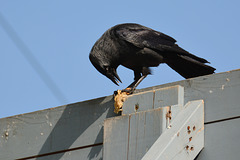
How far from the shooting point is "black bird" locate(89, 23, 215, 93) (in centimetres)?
622

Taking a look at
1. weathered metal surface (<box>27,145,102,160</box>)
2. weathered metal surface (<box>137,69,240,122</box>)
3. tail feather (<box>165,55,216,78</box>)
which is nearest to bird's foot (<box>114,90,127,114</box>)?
weathered metal surface (<box>27,145,102,160</box>)

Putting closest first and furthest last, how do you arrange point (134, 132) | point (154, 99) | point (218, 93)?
point (218, 93)
point (134, 132)
point (154, 99)

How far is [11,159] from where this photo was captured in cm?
522

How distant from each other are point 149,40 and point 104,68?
2.28 ft

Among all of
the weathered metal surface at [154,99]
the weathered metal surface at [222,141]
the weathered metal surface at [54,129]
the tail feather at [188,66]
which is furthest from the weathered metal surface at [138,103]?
the tail feather at [188,66]

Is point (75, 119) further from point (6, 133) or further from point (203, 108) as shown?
point (203, 108)

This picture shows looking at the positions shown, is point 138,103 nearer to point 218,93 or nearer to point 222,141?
point 218,93

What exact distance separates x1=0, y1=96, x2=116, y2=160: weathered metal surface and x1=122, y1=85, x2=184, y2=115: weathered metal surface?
30cm

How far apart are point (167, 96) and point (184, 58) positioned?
218 centimetres

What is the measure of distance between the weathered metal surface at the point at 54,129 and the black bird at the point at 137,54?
47.1 inches

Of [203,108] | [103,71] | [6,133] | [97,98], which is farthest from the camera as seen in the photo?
[103,71]

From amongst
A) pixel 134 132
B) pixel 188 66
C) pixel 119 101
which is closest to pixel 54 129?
pixel 119 101

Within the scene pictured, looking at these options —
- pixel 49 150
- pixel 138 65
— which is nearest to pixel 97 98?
pixel 49 150

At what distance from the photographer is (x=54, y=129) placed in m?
5.10
